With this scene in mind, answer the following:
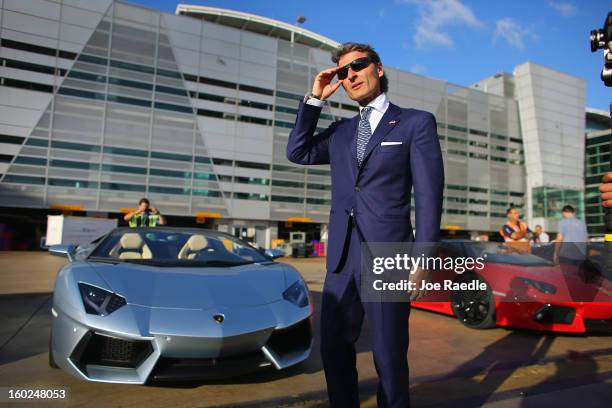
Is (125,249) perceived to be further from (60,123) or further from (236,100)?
(236,100)

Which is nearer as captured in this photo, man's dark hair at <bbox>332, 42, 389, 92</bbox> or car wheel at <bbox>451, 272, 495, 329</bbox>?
man's dark hair at <bbox>332, 42, 389, 92</bbox>

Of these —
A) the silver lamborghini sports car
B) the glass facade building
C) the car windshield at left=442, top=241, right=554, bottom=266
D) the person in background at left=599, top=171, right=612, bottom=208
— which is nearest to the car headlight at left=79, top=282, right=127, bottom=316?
the silver lamborghini sports car

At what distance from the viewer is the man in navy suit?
1.45m

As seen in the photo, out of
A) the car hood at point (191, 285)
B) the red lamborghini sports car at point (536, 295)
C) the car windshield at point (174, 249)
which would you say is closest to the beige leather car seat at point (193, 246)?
the car windshield at point (174, 249)

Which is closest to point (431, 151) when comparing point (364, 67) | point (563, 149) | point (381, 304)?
point (364, 67)

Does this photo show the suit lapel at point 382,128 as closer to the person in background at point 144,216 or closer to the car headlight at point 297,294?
the car headlight at point 297,294

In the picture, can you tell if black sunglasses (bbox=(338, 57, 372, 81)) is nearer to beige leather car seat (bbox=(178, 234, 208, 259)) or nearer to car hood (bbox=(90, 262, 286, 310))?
car hood (bbox=(90, 262, 286, 310))

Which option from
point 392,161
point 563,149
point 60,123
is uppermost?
point 563,149

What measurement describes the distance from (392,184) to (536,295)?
3.21 m

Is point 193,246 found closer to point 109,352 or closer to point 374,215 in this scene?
point 109,352

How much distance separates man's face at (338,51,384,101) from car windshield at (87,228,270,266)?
196cm

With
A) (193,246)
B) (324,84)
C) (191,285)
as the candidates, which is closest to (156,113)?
(193,246)

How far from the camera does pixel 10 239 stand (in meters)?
27.0

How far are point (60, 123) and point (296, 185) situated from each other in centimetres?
1889
